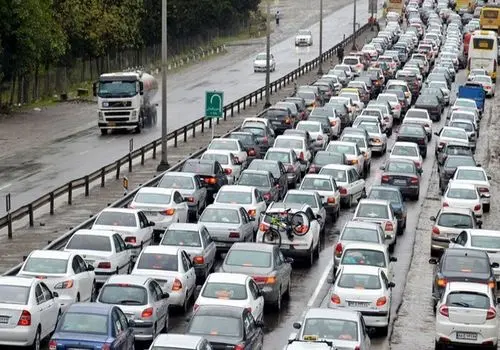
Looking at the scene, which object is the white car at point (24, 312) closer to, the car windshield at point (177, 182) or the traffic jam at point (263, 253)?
the traffic jam at point (263, 253)

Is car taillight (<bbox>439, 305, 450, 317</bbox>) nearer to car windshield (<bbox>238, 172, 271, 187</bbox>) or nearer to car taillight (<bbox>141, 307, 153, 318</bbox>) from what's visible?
car taillight (<bbox>141, 307, 153, 318</bbox>)

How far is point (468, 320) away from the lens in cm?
2867

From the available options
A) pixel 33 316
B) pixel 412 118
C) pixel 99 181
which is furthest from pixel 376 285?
pixel 412 118

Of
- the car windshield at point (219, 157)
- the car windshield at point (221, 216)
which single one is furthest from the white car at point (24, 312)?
the car windshield at point (219, 157)

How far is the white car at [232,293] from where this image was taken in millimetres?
28578

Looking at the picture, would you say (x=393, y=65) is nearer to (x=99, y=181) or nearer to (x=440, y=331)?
(x=99, y=181)

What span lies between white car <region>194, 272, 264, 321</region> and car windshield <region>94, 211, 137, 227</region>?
7.27 metres

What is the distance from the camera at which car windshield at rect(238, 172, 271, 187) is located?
146 ft

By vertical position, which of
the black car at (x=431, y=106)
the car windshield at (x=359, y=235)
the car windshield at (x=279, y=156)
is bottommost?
the black car at (x=431, y=106)

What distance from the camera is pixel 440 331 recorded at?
94.5 ft

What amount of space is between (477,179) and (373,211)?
9.32 m

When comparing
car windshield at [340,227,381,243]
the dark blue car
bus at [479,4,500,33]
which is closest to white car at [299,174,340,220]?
car windshield at [340,227,381,243]

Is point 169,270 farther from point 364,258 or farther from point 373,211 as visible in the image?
point 373,211

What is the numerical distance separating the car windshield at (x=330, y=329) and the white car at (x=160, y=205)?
1344 centimetres
